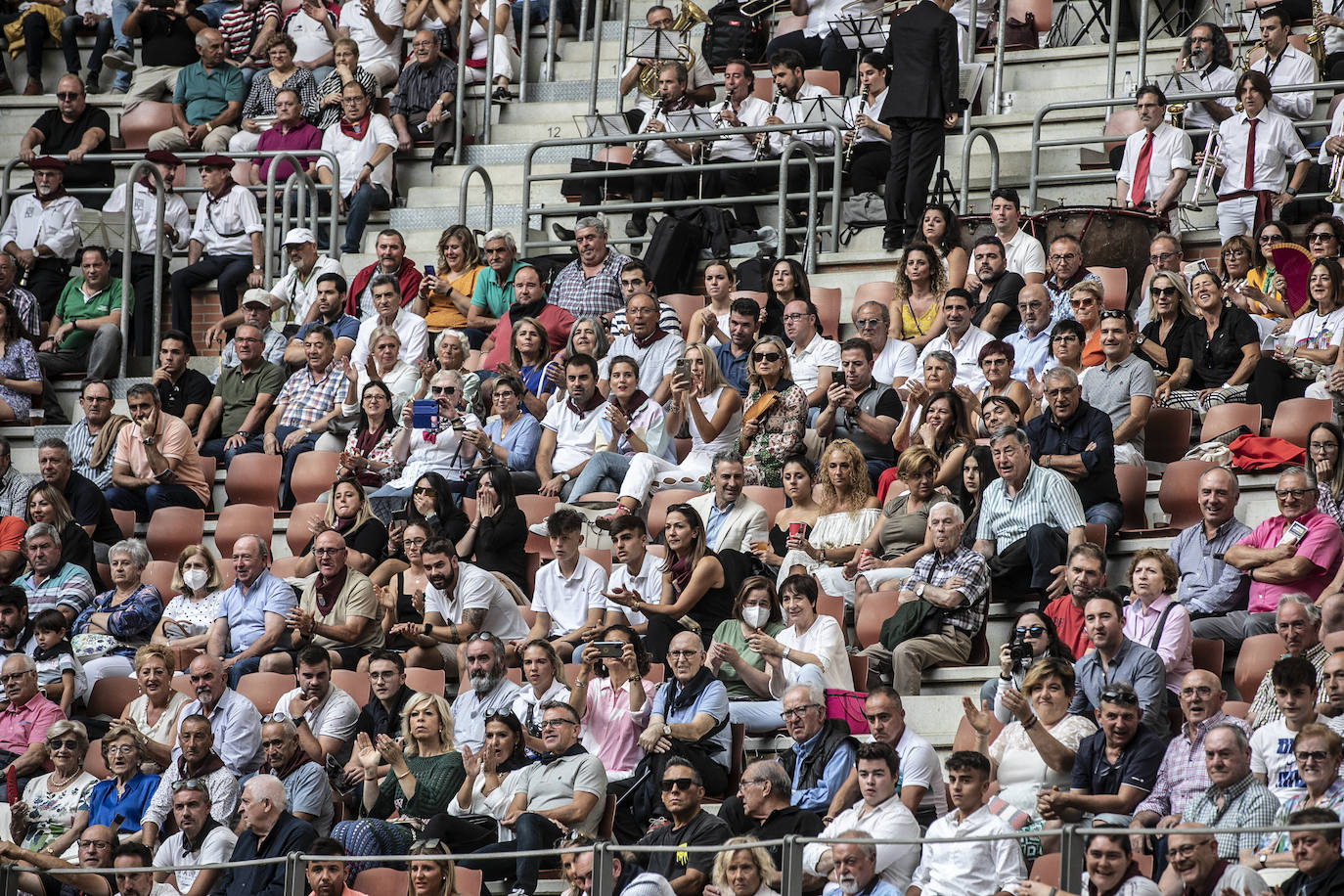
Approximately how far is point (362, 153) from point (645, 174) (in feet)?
6.55

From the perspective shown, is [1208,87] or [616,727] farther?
[1208,87]

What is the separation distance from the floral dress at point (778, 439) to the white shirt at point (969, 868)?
152 inches

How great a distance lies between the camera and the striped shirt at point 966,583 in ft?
30.2

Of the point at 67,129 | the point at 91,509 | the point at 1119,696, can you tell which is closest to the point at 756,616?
the point at 1119,696

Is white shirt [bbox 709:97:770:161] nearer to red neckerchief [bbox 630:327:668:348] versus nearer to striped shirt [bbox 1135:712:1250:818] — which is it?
red neckerchief [bbox 630:327:668:348]

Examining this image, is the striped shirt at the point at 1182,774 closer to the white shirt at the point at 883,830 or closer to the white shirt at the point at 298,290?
the white shirt at the point at 883,830

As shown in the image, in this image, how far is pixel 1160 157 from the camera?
1238 cm

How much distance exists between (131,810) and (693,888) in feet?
9.80

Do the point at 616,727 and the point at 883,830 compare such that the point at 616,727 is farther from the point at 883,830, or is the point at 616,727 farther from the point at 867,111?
the point at 867,111

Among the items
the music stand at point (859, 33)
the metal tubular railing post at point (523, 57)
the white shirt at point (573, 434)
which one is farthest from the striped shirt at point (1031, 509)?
the metal tubular railing post at point (523, 57)

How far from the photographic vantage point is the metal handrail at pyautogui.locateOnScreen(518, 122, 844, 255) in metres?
13.0

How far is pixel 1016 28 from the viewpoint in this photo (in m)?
14.6

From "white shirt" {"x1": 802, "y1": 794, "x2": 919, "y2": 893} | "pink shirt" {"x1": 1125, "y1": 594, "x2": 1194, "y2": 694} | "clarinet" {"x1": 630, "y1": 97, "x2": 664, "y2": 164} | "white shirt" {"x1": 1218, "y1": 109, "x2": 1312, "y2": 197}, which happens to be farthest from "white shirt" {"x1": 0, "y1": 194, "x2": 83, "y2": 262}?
"pink shirt" {"x1": 1125, "y1": 594, "x2": 1194, "y2": 694}

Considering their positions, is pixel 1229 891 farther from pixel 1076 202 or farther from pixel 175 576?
pixel 1076 202
